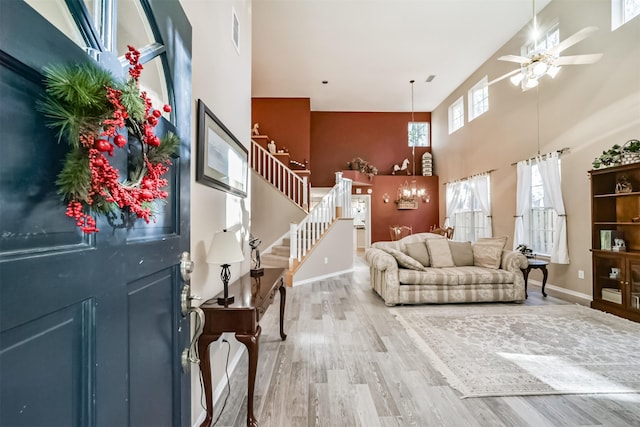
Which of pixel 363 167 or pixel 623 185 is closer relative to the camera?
pixel 623 185

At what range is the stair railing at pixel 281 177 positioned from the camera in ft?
23.7

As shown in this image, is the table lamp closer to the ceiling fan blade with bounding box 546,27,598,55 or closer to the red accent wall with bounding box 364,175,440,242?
the ceiling fan blade with bounding box 546,27,598,55

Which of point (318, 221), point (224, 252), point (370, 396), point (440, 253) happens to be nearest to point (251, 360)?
point (224, 252)

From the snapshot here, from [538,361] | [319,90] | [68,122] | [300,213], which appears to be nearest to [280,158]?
[300,213]

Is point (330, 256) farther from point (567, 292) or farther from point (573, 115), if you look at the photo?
point (573, 115)

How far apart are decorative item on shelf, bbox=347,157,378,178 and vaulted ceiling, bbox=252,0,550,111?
1990 millimetres

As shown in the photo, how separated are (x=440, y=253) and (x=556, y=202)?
2.08m

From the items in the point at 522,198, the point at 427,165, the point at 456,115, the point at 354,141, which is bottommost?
the point at 522,198

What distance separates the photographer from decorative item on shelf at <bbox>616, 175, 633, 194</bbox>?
3764 millimetres

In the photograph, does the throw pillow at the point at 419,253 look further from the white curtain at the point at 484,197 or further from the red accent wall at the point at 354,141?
the red accent wall at the point at 354,141

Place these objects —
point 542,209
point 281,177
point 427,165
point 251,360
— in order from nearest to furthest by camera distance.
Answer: point 251,360 → point 542,209 → point 281,177 → point 427,165

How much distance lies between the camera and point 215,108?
2.19 metres

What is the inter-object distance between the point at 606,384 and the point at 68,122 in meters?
3.50

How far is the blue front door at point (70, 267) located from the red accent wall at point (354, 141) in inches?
367
